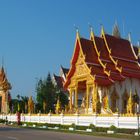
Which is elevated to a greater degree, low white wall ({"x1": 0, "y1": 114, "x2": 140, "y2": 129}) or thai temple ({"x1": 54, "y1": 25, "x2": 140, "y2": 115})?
thai temple ({"x1": 54, "y1": 25, "x2": 140, "y2": 115})

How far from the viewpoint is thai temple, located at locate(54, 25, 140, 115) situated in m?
43.0

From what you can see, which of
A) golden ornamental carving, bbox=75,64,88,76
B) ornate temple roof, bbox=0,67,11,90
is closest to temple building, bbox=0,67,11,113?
ornate temple roof, bbox=0,67,11,90

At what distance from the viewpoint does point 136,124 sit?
95.0 ft

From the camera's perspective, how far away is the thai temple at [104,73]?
43.0 m

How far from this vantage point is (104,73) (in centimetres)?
4350

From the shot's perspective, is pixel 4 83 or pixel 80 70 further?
pixel 4 83

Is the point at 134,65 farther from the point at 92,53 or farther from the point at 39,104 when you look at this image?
the point at 39,104

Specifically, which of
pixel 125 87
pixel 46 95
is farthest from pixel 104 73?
pixel 46 95

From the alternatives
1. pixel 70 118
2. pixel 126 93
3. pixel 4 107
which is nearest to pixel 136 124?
pixel 70 118

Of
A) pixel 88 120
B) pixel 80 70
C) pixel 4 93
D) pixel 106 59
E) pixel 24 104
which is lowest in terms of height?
pixel 88 120

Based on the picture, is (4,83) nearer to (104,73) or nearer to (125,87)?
(104,73)

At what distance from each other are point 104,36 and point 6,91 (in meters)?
19.3

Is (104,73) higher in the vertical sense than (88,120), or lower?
higher

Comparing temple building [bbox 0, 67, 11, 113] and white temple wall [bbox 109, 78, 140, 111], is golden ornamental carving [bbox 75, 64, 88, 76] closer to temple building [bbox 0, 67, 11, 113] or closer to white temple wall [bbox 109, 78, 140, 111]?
white temple wall [bbox 109, 78, 140, 111]
